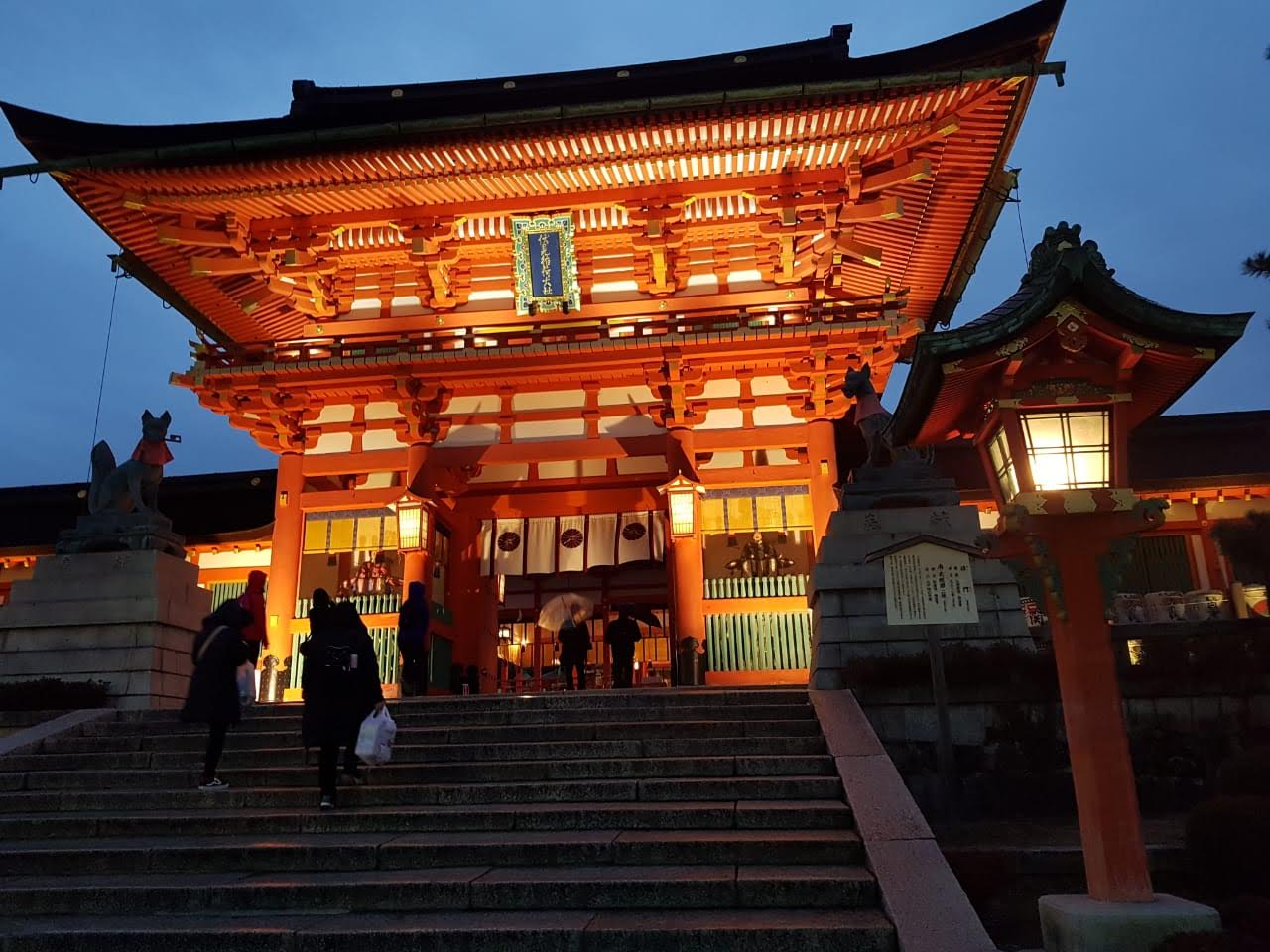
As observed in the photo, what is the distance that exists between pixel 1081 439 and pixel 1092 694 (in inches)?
57.3

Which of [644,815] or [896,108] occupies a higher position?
[896,108]

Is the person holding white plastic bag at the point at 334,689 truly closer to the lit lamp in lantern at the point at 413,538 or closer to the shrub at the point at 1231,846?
the shrub at the point at 1231,846

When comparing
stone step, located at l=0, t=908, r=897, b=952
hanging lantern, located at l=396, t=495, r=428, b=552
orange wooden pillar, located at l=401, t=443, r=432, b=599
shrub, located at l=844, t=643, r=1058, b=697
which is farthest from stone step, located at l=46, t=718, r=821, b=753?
hanging lantern, located at l=396, t=495, r=428, b=552

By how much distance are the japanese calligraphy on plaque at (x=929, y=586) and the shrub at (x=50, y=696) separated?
8.97m

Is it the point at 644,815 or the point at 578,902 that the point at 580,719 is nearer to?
the point at 644,815

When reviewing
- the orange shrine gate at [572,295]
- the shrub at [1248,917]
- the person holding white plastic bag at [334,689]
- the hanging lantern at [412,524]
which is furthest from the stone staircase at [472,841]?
the orange shrine gate at [572,295]

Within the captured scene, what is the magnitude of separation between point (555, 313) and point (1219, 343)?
458 inches

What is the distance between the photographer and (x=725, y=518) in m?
14.2

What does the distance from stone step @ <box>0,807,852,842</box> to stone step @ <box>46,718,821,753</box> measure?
131cm

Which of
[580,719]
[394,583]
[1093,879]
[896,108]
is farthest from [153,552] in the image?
[896,108]

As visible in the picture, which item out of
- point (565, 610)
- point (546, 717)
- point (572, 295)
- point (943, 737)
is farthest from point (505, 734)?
point (572, 295)

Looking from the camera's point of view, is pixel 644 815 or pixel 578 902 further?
pixel 644 815

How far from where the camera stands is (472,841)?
587 centimetres

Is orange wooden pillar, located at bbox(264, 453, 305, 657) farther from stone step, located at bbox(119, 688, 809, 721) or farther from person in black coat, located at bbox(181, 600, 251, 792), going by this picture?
person in black coat, located at bbox(181, 600, 251, 792)
